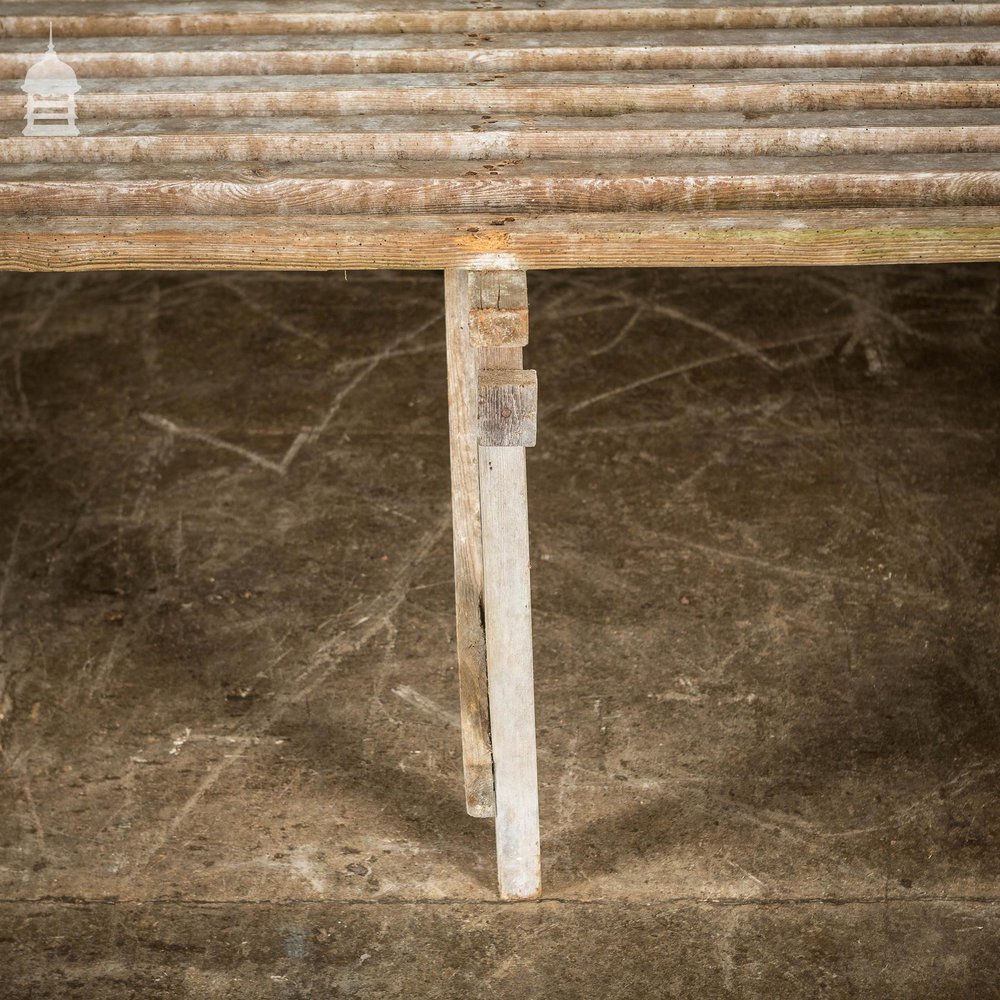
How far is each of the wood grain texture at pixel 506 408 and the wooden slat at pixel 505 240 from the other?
0.32 metres

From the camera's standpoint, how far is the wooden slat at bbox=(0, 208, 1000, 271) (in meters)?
3.53

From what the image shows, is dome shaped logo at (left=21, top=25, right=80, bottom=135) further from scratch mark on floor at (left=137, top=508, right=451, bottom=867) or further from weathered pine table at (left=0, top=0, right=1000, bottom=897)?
scratch mark on floor at (left=137, top=508, right=451, bottom=867)

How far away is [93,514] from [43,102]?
9.91 ft

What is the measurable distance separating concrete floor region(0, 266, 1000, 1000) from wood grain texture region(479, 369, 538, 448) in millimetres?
1965

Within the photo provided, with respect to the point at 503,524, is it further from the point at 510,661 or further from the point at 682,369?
the point at 682,369

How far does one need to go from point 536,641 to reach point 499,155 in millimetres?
2736

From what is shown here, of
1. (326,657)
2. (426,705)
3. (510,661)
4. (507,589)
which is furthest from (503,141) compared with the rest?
(326,657)

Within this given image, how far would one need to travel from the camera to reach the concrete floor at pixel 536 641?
4633 millimetres

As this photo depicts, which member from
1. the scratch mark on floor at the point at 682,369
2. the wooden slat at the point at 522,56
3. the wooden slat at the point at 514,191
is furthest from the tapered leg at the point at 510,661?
the scratch mark on floor at the point at 682,369

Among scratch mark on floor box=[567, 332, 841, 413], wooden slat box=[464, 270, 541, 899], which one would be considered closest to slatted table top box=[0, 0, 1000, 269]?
wooden slat box=[464, 270, 541, 899]

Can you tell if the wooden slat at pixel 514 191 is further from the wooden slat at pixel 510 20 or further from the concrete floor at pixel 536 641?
the concrete floor at pixel 536 641

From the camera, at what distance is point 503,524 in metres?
3.95

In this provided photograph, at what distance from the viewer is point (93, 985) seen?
4.45 metres

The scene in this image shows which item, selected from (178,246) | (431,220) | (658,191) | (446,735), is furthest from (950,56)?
(446,735)
